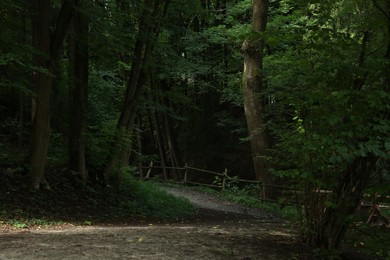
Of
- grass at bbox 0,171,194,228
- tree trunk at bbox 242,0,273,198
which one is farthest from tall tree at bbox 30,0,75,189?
tree trunk at bbox 242,0,273,198

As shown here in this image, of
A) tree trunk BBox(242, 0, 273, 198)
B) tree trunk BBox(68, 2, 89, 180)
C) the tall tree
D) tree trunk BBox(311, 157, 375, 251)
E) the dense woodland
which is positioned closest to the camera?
the dense woodland

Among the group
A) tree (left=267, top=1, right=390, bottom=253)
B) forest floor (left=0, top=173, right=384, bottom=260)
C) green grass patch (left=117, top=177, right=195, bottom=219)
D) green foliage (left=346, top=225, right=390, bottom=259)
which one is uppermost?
tree (left=267, top=1, right=390, bottom=253)

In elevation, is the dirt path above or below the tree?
below

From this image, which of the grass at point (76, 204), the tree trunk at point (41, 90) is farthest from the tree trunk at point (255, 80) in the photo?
the tree trunk at point (41, 90)

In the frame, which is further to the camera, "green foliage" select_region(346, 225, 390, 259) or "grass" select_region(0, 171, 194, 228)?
"grass" select_region(0, 171, 194, 228)

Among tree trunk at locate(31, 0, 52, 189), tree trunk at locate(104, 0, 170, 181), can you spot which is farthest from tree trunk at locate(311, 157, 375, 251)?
tree trunk at locate(104, 0, 170, 181)

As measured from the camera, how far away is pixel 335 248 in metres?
5.97

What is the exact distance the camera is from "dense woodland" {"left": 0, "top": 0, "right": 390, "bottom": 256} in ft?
17.8

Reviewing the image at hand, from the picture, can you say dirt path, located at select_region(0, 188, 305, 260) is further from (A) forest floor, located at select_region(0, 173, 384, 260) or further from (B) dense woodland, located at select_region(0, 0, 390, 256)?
(B) dense woodland, located at select_region(0, 0, 390, 256)

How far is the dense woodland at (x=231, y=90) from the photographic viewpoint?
543cm

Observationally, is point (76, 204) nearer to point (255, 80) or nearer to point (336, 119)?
point (255, 80)

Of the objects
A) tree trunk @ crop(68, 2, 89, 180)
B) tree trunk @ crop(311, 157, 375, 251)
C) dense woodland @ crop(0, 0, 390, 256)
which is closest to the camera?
dense woodland @ crop(0, 0, 390, 256)

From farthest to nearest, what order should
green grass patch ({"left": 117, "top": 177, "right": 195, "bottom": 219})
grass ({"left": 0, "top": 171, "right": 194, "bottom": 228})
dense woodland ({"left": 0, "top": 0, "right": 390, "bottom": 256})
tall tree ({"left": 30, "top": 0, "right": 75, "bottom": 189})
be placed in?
green grass patch ({"left": 117, "top": 177, "right": 195, "bottom": 219}) < tall tree ({"left": 30, "top": 0, "right": 75, "bottom": 189}) < grass ({"left": 0, "top": 171, "right": 194, "bottom": 228}) < dense woodland ({"left": 0, "top": 0, "right": 390, "bottom": 256})

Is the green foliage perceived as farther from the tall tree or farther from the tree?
the tall tree
